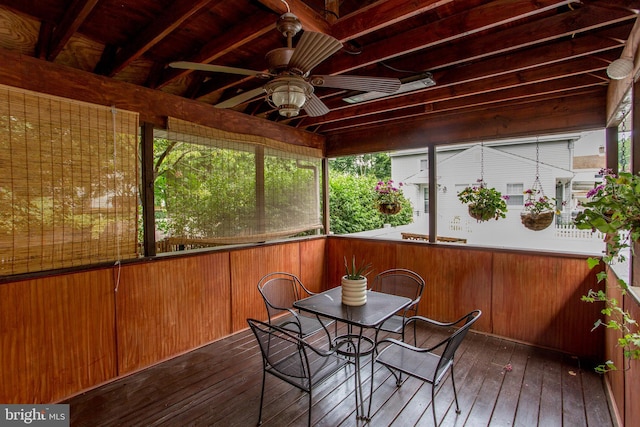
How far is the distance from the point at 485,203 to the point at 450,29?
1.92 metres

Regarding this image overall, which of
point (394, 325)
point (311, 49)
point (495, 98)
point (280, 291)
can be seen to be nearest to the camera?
Answer: point (311, 49)

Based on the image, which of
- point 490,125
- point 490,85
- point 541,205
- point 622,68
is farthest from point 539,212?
point 622,68

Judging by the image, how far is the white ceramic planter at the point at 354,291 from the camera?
2.48 meters

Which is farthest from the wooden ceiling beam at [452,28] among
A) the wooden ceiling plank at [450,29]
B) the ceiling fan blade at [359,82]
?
the ceiling fan blade at [359,82]

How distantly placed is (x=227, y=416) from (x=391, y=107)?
128 inches

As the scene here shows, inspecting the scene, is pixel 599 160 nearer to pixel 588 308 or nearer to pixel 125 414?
pixel 588 308

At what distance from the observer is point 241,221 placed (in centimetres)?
365

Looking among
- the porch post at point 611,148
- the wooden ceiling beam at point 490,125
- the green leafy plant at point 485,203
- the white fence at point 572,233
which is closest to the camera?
the porch post at point 611,148

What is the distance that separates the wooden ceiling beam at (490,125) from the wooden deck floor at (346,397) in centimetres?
233

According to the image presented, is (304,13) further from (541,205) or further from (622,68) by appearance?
(541,205)

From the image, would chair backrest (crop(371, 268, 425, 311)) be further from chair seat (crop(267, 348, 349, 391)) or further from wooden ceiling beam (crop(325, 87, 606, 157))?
wooden ceiling beam (crop(325, 87, 606, 157))

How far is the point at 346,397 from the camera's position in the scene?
2406 millimetres

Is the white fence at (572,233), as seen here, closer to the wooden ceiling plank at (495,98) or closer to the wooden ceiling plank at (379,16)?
the wooden ceiling plank at (495,98)

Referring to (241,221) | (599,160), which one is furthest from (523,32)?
(241,221)
